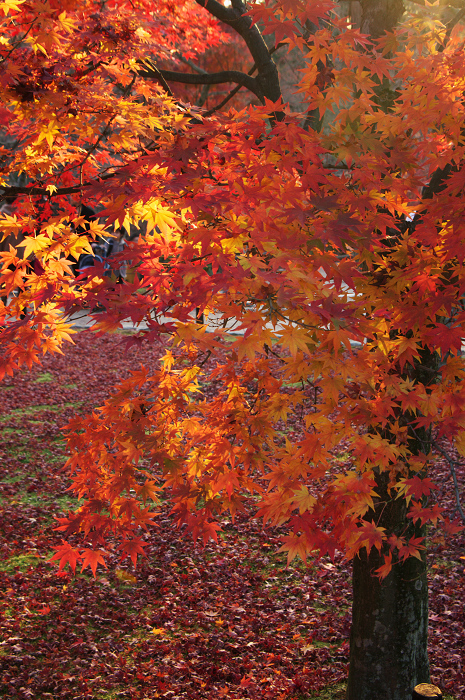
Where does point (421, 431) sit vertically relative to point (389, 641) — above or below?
above

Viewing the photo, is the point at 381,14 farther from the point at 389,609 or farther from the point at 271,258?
the point at 389,609

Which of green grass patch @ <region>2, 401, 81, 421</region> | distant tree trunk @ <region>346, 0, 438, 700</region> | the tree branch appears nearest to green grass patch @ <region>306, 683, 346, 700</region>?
distant tree trunk @ <region>346, 0, 438, 700</region>

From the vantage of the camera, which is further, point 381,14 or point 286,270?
point 381,14

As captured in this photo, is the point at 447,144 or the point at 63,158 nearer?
the point at 447,144

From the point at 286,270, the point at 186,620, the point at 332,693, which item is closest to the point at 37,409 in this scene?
the point at 186,620

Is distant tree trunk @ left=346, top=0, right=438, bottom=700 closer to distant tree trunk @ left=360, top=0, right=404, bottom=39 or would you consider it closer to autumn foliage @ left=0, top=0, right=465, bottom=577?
distant tree trunk @ left=360, top=0, right=404, bottom=39

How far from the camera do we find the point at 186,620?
585 centimetres

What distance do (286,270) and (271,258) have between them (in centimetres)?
27

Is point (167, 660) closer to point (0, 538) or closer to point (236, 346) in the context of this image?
point (0, 538)

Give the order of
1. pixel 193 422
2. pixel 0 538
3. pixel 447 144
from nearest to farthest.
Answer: pixel 447 144 < pixel 193 422 < pixel 0 538

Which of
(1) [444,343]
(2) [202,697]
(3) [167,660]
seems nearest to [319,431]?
(1) [444,343]

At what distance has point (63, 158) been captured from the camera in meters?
4.39

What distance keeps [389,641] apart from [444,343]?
2.54 meters

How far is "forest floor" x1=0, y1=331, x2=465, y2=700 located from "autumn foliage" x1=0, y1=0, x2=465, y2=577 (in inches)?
50.1
